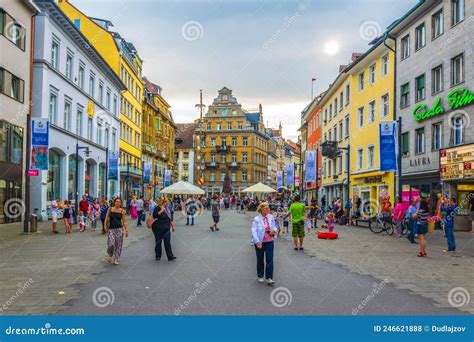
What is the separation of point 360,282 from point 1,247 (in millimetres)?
11207

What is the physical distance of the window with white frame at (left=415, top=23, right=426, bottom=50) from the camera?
28.2 meters

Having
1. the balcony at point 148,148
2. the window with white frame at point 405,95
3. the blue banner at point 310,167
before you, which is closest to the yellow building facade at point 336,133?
the blue banner at point 310,167

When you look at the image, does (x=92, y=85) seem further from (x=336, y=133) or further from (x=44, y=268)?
(x=44, y=268)

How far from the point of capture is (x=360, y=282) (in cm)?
954

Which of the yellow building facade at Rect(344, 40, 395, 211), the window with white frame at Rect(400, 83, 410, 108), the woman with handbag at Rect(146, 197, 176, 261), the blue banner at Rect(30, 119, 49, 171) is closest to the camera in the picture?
the woman with handbag at Rect(146, 197, 176, 261)

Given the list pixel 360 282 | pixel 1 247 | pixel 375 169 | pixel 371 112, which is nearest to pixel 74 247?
pixel 1 247

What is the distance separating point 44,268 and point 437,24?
2375cm

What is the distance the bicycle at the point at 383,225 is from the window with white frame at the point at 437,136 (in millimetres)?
6075

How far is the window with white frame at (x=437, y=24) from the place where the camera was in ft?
85.4

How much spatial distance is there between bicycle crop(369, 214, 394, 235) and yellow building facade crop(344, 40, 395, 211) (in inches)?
343

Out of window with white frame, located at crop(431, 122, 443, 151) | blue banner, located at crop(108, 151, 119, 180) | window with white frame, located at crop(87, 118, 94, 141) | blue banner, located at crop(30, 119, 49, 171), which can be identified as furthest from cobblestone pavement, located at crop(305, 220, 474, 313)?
window with white frame, located at crop(87, 118, 94, 141)

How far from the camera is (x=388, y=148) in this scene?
23.8 meters

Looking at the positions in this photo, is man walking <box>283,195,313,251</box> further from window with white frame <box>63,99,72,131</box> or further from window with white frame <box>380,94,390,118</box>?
window with white frame <box>63,99,72,131</box>

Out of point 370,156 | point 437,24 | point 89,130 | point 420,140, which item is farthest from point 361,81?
point 89,130
